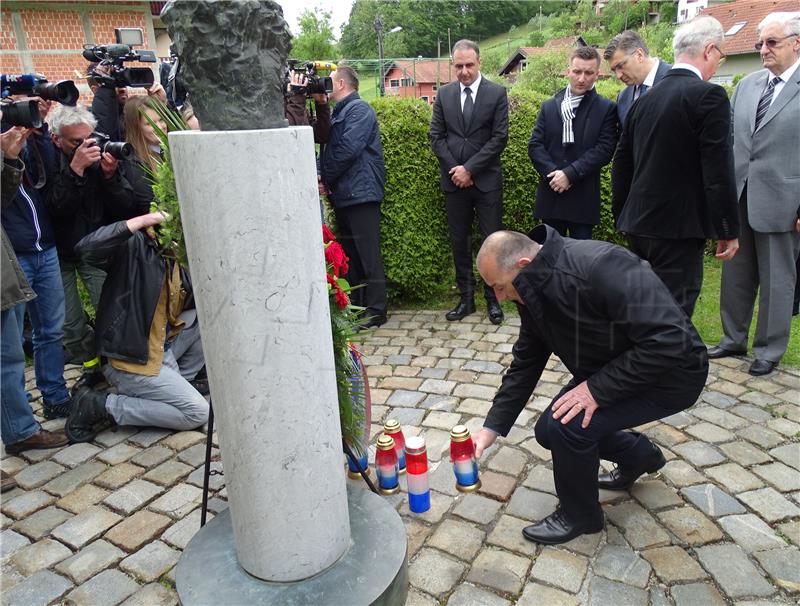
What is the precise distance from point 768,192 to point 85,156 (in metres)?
4.63

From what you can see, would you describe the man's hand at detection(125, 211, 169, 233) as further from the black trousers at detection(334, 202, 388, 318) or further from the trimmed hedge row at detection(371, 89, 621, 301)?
the trimmed hedge row at detection(371, 89, 621, 301)

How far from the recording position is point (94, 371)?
424 cm

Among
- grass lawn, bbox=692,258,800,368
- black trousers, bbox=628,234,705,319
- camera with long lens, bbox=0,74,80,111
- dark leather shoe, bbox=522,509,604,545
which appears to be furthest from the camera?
grass lawn, bbox=692,258,800,368

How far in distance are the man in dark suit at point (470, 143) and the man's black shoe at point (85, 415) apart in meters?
3.36

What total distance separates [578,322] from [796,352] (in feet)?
10.1

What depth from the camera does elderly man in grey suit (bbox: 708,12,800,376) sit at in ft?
13.6

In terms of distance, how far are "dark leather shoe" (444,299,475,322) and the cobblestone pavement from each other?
1.55 m

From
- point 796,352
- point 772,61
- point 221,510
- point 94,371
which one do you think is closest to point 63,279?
point 94,371

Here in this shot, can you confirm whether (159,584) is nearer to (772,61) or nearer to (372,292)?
(372,292)

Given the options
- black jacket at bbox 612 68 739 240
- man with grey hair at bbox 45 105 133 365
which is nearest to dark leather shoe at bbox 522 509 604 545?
black jacket at bbox 612 68 739 240

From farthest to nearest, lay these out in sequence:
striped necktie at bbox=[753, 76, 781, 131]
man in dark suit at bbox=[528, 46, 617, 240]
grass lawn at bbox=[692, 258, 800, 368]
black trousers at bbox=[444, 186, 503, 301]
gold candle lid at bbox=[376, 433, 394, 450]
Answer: black trousers at bbox=[444, 186, 503, 301]
man in dark suit at bbox=[528, 46, 617, 240]
grass lawn at bbox=[692, 258, 800, 368]
striped necktie at bbox=[753, 76, 781, 131]
gold candle lid at bbox=[376, 433, 394, 450]

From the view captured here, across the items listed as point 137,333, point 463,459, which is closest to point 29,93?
point 137,333

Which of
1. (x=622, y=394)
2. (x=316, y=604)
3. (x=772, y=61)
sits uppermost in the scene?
(x=772, y=61)

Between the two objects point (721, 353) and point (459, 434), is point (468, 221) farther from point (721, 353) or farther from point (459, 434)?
point (459, 434)
